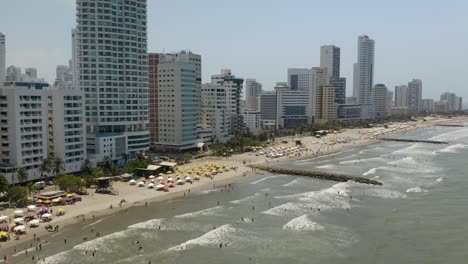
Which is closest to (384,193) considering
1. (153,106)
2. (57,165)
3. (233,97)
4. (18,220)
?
(18,220)

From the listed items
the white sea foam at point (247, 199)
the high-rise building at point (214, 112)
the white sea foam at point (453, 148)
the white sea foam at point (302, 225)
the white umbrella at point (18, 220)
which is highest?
the high-rise building at point (214, 112)

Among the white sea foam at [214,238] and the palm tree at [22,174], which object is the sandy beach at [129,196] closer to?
the palm tree at [22,174]

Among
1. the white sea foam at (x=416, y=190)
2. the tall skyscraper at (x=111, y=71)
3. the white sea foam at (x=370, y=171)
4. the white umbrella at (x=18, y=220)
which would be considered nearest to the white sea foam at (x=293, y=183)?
the white sea foam at (x=370, y=171)

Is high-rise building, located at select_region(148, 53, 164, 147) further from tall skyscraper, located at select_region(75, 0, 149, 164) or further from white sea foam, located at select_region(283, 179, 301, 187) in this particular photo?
white sea foam, located at select_region(283, 179, 301, 187)

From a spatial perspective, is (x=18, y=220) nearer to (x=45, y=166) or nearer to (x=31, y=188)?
(x=31, y=188)

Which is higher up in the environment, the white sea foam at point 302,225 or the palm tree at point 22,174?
the palm tree at point 22,174
